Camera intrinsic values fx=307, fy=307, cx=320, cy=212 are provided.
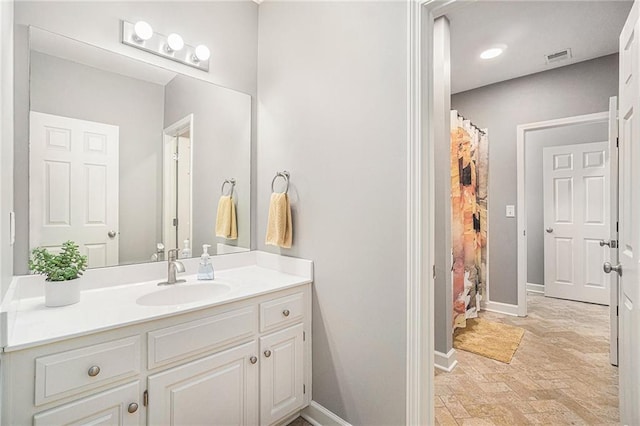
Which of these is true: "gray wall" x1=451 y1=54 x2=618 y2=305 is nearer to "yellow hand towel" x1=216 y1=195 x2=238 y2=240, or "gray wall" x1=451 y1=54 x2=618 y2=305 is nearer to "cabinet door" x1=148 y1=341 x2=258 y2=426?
"yellow hand towel" x1=216 y1=195 x2=238 y2=240

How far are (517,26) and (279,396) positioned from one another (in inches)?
123

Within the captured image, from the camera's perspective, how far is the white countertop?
1.00 meters

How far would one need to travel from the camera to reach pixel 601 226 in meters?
3.78

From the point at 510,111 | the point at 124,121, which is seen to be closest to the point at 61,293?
the point at 124,121

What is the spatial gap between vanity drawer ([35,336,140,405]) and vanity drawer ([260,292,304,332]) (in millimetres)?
557

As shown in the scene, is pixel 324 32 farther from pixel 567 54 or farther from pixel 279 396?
pixel 567 54

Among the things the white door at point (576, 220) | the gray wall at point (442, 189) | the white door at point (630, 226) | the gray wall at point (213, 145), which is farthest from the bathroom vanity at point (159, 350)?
the white door at point (576, 220)

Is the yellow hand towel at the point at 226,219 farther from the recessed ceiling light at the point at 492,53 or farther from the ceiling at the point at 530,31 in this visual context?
the recessed ceiling light at the point at 492,53

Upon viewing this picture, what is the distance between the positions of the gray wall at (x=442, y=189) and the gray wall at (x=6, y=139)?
7.49 ft

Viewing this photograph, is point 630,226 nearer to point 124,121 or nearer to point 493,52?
point 493,52

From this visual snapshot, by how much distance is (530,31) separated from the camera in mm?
2510

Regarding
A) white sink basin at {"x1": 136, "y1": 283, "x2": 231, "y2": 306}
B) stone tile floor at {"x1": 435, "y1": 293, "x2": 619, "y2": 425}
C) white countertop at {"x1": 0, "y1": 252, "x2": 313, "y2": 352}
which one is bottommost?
stone tile floor at {"x1": 435, "y1": 293, "x2": 619, "y2": 425}

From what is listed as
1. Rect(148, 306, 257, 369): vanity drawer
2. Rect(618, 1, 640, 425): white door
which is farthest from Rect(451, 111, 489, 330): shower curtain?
Rect(148, 306, 257, 369): vanity drawer

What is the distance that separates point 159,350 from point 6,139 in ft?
3.13
